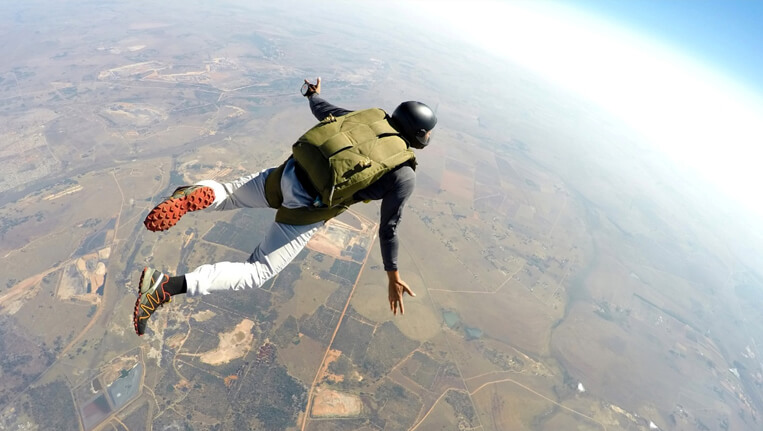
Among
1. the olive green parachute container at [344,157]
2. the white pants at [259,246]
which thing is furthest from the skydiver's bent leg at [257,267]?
the olive green parachute container at [344,157]

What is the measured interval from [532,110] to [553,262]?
125 metres

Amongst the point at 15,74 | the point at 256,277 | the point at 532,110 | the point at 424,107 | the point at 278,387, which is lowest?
the point at 15,74

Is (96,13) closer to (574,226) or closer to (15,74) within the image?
(15,74)

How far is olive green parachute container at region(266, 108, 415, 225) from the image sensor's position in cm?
301

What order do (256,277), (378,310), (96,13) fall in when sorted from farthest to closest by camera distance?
(96,13) < (378,310) < (256,277)

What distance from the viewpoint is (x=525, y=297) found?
4000cm

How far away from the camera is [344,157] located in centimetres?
301

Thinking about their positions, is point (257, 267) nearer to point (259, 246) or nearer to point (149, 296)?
point (259, 246)

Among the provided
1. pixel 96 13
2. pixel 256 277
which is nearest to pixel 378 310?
pixel 256 277

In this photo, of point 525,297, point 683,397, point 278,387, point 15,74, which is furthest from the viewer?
point 15,74

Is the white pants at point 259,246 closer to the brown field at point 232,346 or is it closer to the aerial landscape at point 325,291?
the aerial landscape at point 325,291

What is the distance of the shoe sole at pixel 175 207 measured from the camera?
275cm

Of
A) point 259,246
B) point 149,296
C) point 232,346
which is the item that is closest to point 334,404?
point 232,346

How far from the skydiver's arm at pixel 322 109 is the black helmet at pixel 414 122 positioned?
858mm
